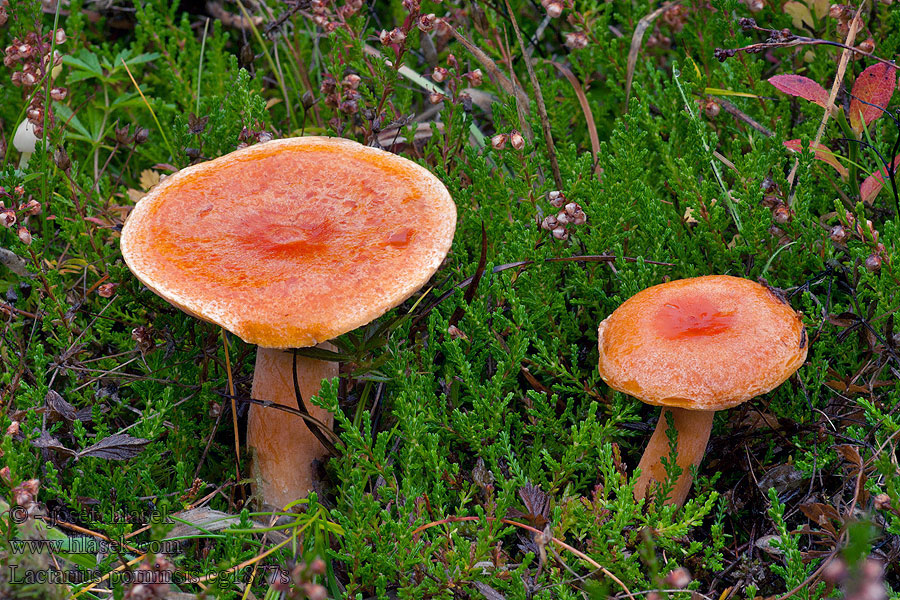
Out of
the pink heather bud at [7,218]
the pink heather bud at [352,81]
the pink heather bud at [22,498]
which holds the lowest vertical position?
the pink heather bud at [22,498]

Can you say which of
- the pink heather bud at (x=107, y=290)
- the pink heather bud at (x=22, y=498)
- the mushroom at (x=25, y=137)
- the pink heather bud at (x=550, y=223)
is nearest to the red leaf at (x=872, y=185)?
the pink heather bud at (x=550, y=223)

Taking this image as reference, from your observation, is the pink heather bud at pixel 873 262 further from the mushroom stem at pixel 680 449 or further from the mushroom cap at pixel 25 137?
the mushroom cap at pixel 25 137

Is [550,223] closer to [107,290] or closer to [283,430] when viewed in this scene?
[283,430]

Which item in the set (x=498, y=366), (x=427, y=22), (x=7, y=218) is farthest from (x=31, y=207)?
(x=498, y=366)

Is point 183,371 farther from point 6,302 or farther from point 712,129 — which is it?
point 712,129

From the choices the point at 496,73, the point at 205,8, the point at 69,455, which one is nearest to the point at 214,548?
the point at 69,455

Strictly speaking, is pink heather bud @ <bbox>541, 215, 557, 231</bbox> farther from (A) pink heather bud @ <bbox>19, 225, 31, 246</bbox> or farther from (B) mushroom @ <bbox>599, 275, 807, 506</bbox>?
(A) pink heather bud @ <bbox>19, 225, 31, 246</bbox>
